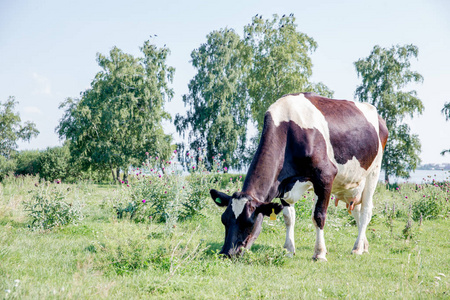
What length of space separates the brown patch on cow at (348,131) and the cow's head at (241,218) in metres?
1.73

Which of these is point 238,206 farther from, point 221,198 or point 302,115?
point 302,115

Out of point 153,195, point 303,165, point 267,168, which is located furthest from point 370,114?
point 153,195

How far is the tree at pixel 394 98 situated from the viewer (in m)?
30.1

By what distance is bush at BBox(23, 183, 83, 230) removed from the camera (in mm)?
6629

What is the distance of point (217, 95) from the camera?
2983 cm

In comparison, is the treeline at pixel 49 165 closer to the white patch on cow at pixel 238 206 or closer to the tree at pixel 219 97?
the tree at pixel 219 97

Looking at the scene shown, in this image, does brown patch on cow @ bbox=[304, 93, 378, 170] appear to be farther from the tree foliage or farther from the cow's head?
the tree foliage

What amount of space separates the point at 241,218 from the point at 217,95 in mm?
26110

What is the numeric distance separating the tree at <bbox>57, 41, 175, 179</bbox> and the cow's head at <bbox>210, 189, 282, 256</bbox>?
25185mm

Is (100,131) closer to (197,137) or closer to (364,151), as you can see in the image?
(197,137)

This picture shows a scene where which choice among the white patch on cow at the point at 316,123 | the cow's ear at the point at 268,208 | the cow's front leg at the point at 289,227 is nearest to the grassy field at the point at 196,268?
the cow's front leg at the point at 289,227

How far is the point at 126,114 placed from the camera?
28.1 m

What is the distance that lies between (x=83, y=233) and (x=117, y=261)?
8.99ft

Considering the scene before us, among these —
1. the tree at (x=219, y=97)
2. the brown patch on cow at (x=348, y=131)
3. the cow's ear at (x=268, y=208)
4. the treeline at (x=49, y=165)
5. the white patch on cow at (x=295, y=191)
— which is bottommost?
the treeline at (x=49, y=165)
